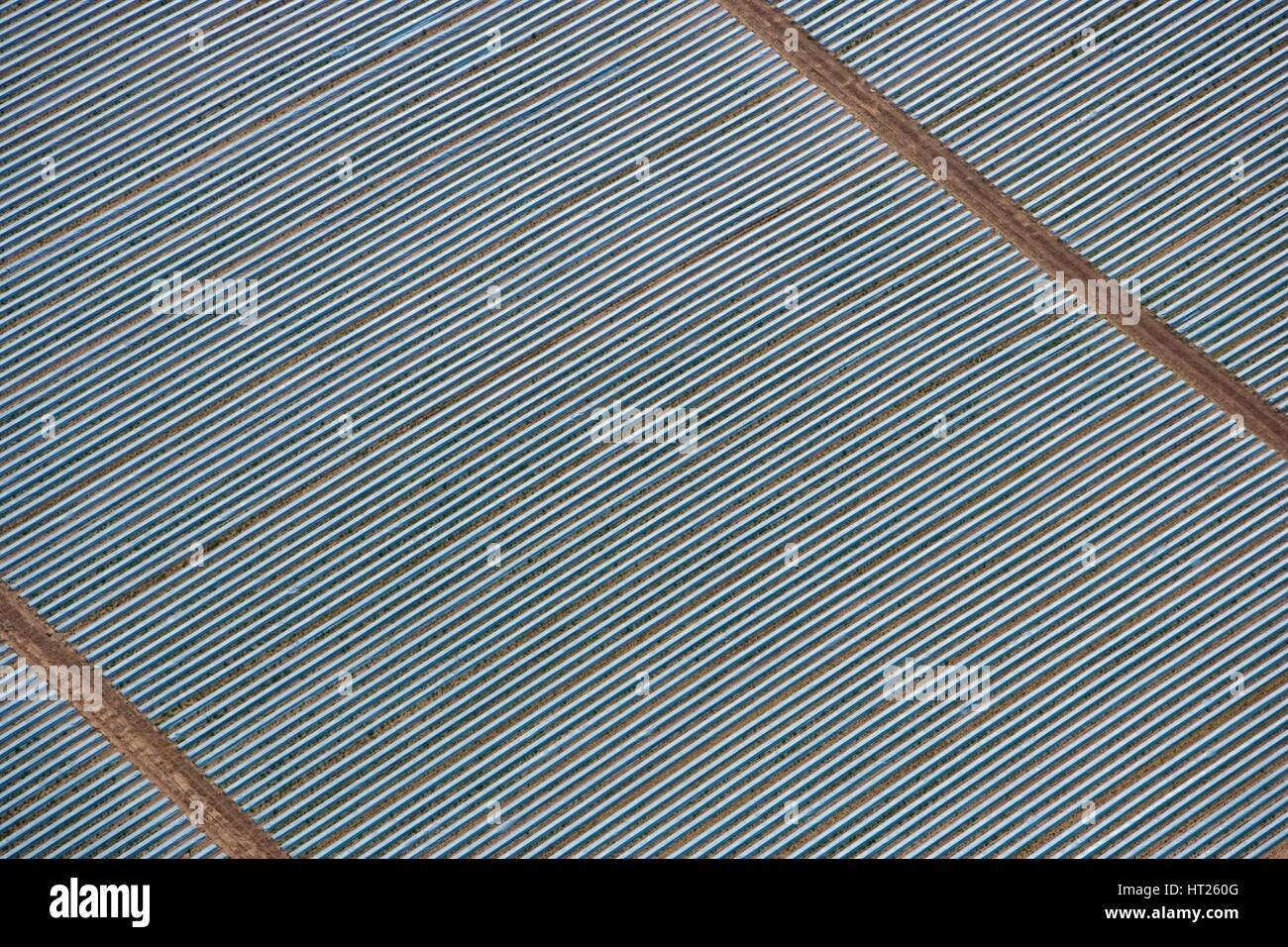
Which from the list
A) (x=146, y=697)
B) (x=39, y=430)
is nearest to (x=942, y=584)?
(x=146, y=697)

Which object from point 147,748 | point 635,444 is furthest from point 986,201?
point 147,748

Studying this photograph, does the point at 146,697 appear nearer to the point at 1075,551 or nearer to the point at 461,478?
the point at 461,478

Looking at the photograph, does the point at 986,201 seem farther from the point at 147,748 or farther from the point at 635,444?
the point at 147,748

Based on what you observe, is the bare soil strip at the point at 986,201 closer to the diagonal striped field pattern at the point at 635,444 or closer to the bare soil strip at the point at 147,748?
the diagonal striped field pattern at the point at 635,444

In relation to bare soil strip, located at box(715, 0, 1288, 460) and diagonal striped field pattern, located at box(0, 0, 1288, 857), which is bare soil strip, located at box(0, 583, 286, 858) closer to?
diagonal striped field pattern, located at box(0, 0, 1288, 857)

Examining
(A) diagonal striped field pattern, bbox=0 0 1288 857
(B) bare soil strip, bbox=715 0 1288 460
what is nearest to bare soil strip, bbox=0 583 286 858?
(A) diagonal striped field pattern, bbox=0 0 1288 857

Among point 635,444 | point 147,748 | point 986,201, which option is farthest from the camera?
point 986,201
